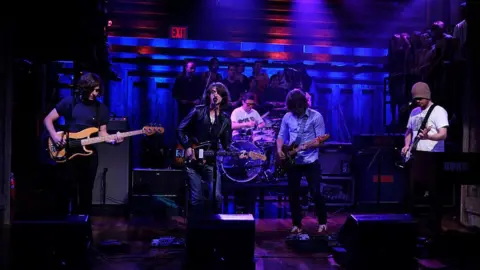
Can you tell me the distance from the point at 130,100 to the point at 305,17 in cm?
522

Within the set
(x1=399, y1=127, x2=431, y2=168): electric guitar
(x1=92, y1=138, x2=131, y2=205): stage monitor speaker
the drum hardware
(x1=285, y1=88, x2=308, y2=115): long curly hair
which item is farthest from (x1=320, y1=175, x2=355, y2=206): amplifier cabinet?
(x1=92, y1=138, x2=131, y2=205): stage monitor speaker

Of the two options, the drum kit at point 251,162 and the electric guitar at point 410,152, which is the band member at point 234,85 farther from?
the electric guitar at point 410,152

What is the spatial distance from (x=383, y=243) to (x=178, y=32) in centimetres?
951

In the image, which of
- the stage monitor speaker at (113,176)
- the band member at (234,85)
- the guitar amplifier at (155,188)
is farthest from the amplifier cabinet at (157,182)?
the band member at (234,85)

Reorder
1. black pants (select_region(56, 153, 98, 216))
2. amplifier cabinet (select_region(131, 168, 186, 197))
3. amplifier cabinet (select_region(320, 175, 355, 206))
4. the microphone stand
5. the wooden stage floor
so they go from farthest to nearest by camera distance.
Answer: amplifier cabinet (select_region(320, 175, 355, 206)) < amplifier cabinet (select_region(131, 168, 186, 197)) < the microphone stand < black pants (select_region(56, 153, 98, 216)) < the wooden stage floor

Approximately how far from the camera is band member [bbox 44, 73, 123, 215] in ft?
21.1

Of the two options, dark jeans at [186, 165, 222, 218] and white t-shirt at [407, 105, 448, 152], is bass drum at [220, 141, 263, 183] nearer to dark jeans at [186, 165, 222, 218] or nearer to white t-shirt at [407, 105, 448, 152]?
dark jeans at [186, 165, 222, 218]

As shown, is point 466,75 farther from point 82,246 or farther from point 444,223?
point 82,246

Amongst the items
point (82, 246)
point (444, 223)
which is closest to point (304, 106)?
point (444, 223)

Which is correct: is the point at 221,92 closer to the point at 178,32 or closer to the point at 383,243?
the point at 383,243

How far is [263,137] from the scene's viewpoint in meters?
9.99

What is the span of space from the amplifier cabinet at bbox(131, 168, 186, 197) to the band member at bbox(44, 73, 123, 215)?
270cm

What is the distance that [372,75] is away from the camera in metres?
13.6

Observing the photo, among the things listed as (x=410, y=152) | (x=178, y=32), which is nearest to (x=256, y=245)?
(x=410, y=152)
